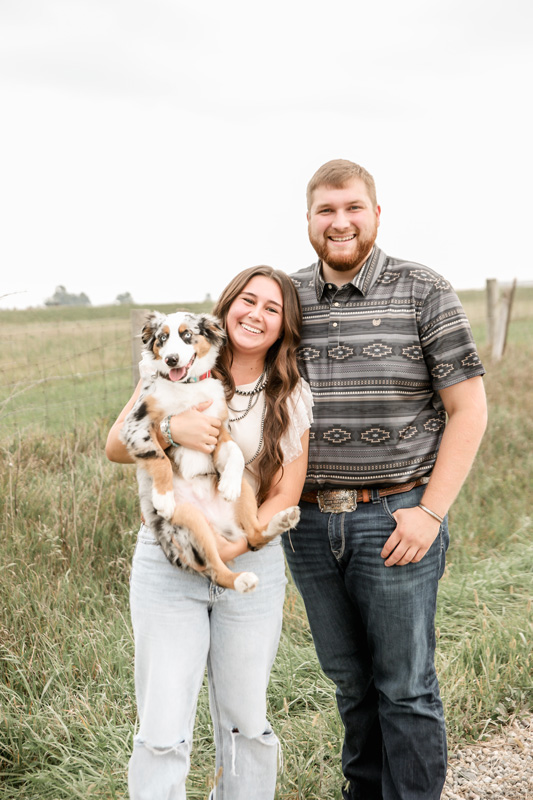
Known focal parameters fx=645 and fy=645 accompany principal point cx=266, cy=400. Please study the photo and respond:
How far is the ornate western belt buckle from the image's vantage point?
2.44 m

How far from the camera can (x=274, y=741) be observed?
2211 millimetres

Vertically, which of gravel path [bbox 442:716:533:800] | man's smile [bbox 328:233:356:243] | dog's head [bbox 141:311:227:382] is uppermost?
man's smile [bbox 328:233:356:243]

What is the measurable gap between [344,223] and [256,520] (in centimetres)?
115

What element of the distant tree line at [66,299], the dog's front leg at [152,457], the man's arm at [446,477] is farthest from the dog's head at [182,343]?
the distant tree line at [66,299]

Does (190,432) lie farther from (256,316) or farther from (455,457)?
(455,457)

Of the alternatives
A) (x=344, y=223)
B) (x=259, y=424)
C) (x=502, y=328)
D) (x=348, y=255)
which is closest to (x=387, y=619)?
(x=259, y=424)

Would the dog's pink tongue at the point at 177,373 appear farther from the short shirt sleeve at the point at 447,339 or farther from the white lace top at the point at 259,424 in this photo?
the short shirt sleeve at the point at 447,339

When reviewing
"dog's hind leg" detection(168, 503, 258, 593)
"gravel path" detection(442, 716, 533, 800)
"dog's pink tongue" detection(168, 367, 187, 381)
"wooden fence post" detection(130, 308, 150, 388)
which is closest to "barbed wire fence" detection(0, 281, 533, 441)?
"wooden fence post" detection(130, 308, 150, 388)

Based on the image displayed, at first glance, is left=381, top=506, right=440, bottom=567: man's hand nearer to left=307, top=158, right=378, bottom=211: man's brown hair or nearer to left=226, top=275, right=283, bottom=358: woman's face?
left=226, top=275, right=283, bottom=358: woman's face

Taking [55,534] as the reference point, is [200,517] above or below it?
above

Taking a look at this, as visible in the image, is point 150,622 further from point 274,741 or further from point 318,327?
point 318,327

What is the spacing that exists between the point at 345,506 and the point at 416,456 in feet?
1.07

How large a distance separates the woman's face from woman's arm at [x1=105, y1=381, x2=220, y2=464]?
0.28 meters

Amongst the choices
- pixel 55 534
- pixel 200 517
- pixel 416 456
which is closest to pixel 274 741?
pixel 200 517
